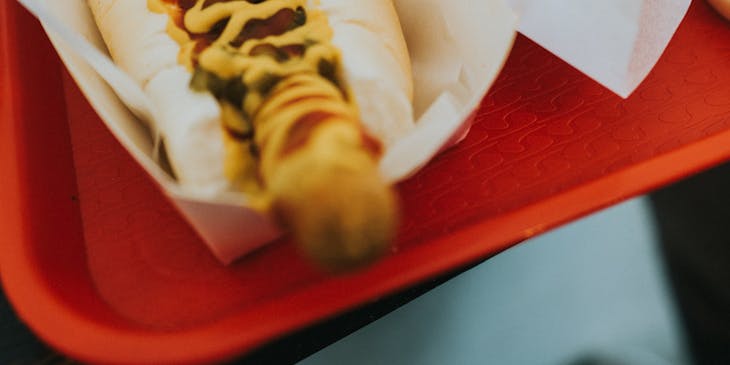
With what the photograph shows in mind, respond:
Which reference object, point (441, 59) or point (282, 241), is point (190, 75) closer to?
point (282, 241)

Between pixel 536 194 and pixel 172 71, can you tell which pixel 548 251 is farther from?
pixel 172 71

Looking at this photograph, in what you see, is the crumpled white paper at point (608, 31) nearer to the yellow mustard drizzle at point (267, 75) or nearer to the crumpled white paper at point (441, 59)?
the crumpled white paper at point (441, 59)

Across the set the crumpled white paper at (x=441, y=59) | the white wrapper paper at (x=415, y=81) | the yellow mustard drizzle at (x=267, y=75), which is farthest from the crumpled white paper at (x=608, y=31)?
the yellow mustard drizzle at (x=267, y=75)

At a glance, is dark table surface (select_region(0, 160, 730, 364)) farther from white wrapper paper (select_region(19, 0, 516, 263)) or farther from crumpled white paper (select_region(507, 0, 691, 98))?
crumpled white paper (select_region(507, 0, 691, 98))

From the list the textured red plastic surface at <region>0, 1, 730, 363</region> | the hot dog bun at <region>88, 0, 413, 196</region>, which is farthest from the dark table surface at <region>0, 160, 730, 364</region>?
the hot dog bun at <region>88, 0, 413, 196</region>

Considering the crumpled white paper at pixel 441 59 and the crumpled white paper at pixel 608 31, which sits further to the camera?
the crumpled white paper at pixel 608 31

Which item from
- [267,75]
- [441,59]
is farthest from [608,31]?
[267,75]
